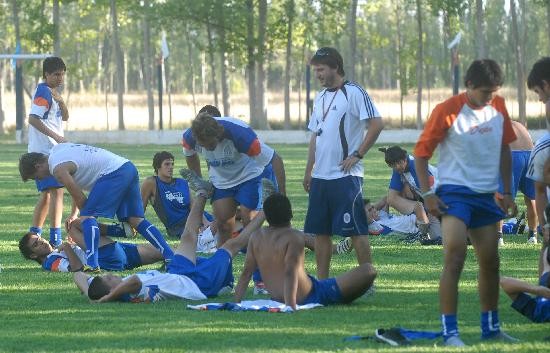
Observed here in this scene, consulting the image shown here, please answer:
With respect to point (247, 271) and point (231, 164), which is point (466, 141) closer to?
point (247, 271)

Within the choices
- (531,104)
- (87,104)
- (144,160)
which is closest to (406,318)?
(144,160)

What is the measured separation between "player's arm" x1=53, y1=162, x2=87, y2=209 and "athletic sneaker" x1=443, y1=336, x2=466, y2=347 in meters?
4.96

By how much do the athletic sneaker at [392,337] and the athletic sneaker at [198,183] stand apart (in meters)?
3.97

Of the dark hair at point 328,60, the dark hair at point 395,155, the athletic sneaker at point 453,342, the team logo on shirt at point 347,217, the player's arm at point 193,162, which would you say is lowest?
the athletic sneaker at point 453,342

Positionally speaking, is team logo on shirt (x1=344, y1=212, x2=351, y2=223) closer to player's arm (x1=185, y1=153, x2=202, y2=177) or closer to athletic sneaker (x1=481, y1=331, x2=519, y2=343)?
player's arm (x1=185, y1=153, x2=202, y2=177)

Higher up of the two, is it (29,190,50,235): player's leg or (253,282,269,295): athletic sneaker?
(29,190,50,235): player's leg

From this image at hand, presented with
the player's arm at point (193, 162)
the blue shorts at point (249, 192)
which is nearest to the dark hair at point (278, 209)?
the blue shorts at point (249, 192)

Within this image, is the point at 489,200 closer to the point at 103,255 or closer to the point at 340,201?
the point at 340,201

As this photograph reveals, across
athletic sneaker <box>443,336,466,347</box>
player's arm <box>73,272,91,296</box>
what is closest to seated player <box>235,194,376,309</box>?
player's arm <box>73,272,91,296</box>

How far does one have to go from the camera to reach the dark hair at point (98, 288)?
1081 centimetres

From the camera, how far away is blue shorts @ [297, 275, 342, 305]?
10.4 metres

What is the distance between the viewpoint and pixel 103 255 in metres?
13.1

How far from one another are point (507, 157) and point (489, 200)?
33cm

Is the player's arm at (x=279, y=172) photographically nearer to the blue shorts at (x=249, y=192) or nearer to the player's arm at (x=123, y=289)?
the blue shorts at (x=249, y=192)
